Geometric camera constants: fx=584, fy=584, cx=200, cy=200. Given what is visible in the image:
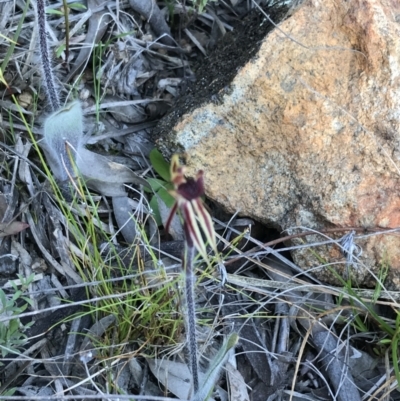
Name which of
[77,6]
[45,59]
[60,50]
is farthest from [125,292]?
[77,6]

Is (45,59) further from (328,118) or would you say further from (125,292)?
(328,118)

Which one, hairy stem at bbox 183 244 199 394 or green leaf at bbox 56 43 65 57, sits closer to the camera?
hairy stem at bbox 183 244 199 394

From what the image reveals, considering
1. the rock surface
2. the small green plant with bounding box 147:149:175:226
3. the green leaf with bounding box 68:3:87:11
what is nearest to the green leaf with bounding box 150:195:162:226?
the small green plant with bounding box 147:149:175:226

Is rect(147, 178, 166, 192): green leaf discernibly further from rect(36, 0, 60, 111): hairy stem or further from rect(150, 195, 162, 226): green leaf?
rect(36, 0, 60, 111): hairy stem

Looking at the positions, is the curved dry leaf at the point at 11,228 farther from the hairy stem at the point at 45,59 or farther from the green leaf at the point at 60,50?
the green leaf at the point at 60,50

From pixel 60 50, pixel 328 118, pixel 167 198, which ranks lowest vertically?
pixel 167 198

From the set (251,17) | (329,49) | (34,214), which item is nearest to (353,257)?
(329,49)

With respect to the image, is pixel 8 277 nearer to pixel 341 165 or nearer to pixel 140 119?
pixel 140 119
